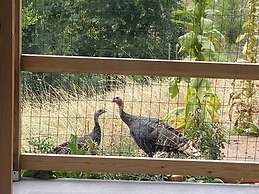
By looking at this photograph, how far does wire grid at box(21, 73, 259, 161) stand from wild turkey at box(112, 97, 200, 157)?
0.03 meters

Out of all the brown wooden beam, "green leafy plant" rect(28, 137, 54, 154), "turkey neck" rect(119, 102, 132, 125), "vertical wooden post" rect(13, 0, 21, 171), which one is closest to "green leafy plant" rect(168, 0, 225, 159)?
the brown wooden beam

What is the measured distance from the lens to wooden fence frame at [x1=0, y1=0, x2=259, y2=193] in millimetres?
3244

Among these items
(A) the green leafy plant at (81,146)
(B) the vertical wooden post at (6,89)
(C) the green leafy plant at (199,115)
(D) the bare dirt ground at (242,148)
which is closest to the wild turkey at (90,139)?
(A) the green leafy plant at (81,146)

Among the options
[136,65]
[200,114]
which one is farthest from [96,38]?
[200,114]

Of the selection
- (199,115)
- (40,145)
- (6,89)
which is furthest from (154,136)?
(6,89)

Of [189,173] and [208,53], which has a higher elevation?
[208,53]

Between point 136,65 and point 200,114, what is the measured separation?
496mm

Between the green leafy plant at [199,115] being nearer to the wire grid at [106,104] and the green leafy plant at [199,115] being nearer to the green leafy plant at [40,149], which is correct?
the wire grid at [106,104]

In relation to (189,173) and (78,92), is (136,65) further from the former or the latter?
(189,173)

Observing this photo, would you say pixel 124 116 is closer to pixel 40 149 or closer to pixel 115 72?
pixel 115 72

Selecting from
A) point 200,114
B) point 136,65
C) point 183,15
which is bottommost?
point 200,114

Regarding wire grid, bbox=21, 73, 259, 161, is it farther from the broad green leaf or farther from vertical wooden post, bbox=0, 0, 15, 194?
vertical wooden post, bbox=0, 0, 15, 194

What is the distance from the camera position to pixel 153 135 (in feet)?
11.2

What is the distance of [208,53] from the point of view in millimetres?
3334
